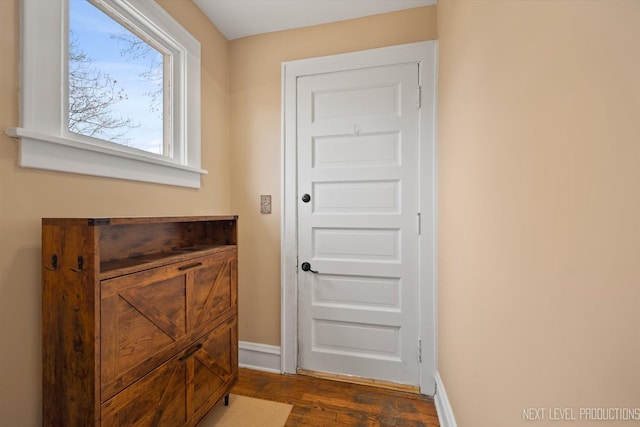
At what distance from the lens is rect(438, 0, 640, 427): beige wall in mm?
446

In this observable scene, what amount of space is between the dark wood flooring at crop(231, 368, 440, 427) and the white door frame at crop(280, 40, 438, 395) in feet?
0.49

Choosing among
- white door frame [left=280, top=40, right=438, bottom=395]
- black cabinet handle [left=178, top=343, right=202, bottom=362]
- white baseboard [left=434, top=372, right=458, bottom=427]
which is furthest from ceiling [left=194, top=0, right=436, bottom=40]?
white baseboard [left=434, top=372, right=458, bottom=427]

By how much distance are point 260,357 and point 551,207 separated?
225cm

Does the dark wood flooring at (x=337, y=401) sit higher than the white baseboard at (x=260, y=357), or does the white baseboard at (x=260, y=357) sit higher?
the white baseboard at (x=260, y=357)

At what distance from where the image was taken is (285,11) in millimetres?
1998

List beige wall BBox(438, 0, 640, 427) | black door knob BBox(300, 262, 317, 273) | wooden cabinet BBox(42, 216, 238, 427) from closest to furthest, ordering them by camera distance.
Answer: beige wall BBox(438, 0, 640, 427) → wooden cabinet BBox(42, 216, 238, 427) → black door knob BBox(300, 262, 317, 273)

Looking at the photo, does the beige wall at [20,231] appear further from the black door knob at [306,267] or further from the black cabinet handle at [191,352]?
the black door knob at [306,267]

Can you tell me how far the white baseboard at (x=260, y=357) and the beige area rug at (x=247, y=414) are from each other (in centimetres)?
36

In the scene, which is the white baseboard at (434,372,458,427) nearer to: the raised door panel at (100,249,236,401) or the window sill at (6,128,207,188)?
Answer: the raised door panel at (100,249,236,401)

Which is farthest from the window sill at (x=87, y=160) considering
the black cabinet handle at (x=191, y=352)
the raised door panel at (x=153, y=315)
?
the black cabinet handle at (x=191, y=352)

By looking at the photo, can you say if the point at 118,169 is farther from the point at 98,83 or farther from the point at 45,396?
the point at 45,396

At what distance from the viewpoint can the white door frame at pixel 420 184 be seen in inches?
75.1

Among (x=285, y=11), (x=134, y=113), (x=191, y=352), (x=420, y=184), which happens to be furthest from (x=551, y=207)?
(x=285, y=11)

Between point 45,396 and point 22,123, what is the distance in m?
1.04
